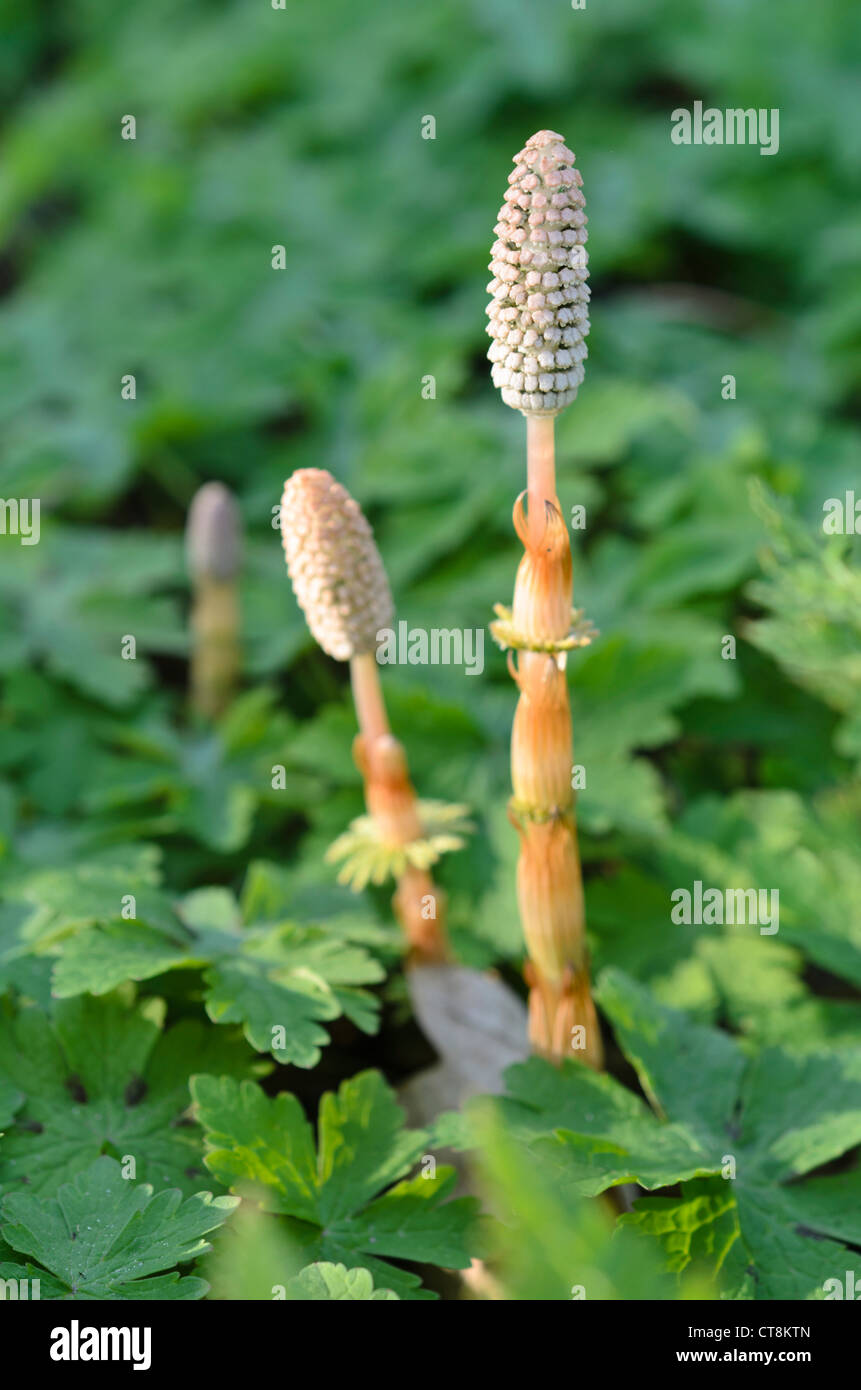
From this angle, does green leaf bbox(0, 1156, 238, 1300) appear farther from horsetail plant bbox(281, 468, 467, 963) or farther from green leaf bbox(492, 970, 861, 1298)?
horsetail plant bbox(281, 468, 467, 963)

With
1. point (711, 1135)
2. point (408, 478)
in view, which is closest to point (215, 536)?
point (408, 478)

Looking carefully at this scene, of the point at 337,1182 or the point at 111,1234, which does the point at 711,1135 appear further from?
the point at 111,1234

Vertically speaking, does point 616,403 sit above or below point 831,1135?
above

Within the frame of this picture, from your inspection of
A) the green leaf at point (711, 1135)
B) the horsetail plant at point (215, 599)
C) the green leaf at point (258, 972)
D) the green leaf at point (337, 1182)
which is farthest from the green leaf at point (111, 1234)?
the horsetail plant at point (215, 599)

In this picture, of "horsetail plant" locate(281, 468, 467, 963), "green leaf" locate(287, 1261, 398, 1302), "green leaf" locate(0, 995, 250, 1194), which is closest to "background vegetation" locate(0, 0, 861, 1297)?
"green leaf" locate(0, 995, 250, 1194)
